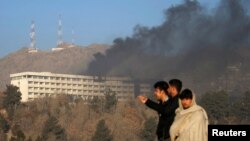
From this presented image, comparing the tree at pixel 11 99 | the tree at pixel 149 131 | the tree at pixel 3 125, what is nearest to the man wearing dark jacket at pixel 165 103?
the tree at pixel 149 131

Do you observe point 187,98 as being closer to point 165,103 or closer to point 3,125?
point 165,103

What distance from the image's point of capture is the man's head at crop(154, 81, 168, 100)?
7.12 m

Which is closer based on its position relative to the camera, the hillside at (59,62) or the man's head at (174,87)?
the man's head at (174,87)

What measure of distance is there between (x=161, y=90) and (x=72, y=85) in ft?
343

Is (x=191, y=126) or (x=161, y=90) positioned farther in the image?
(x=161, y=90)

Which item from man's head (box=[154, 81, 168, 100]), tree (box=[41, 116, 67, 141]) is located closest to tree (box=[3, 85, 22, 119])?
tree (box=[41, 116, 67, 141])

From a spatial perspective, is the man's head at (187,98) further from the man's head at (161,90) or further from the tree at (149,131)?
the tree at (149,131)

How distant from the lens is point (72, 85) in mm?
111312

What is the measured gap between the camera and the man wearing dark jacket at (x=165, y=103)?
23.0 ft

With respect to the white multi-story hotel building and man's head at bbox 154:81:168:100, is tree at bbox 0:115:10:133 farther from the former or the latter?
man's head at bbox 154:81:168:100

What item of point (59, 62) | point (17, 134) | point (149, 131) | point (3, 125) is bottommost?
point (149, 131)

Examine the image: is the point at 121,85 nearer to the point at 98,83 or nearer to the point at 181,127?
the point at 98,83

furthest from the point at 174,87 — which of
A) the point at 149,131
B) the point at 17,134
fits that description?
the point at 149,131

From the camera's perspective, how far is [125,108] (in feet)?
245
